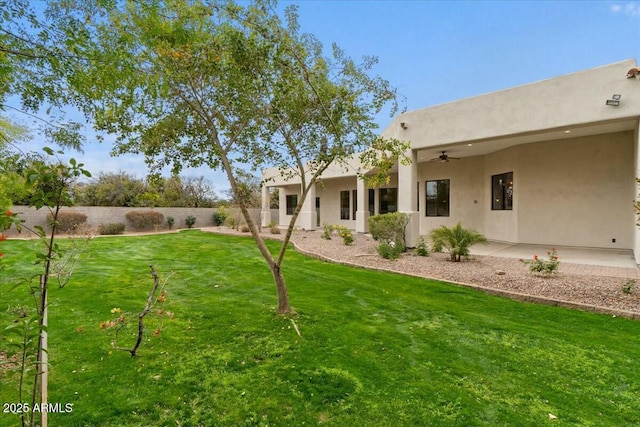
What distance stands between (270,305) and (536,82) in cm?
876

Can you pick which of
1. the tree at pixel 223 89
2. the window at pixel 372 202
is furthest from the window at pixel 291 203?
the tree at pixel 223 89

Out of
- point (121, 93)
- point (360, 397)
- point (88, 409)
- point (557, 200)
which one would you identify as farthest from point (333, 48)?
point (557, 200)

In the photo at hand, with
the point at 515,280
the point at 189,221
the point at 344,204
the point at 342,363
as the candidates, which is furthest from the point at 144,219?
the point at 342,363

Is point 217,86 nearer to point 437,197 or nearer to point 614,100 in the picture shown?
point 614,100

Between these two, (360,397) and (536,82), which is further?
(536,82)

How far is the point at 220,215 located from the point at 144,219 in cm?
545

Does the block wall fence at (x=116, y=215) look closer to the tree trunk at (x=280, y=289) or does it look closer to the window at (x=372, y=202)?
the window at (x=372, y=202)

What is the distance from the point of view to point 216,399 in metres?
3.00

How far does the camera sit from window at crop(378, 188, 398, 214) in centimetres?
1814

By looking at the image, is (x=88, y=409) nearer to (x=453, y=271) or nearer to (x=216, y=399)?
(x=216, y=399)

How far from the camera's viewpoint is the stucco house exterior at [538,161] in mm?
8242

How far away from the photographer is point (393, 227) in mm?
11219

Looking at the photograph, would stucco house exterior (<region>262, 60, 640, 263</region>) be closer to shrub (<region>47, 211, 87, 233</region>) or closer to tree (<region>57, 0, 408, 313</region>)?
tree (<region>57, 0, 408, 313</region>)

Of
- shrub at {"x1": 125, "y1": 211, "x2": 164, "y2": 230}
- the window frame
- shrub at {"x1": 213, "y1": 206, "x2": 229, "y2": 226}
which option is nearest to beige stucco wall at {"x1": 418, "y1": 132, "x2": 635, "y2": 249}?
the window frame
